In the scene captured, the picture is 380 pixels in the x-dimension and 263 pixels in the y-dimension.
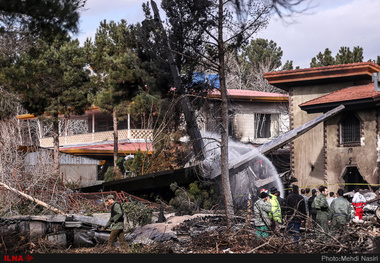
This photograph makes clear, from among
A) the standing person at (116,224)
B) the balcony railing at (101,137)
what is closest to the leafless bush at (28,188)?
the standing person at (116,224)

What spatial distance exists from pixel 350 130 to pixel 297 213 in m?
13.4

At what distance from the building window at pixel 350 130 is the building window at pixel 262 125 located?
12.1m

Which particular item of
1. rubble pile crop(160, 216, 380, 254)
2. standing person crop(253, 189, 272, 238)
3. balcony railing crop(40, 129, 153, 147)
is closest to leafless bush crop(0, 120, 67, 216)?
rubble pile crop(160, 216, 380, 254)

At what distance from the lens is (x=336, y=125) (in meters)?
26.5

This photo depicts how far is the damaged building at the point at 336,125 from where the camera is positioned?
82.4ft

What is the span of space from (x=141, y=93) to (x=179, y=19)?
1240 cm

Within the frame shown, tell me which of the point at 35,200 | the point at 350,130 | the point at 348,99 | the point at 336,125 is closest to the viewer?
the point at 35,200

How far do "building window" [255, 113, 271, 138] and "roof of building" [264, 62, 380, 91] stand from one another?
790cm

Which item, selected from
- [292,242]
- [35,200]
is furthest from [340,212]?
[35,200]

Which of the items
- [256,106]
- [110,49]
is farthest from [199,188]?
[256,106]

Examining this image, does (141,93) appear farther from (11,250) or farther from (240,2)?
(11,250)

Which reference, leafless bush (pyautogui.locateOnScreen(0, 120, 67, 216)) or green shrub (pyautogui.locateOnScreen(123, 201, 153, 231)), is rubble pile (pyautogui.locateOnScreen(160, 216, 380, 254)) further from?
leafless bush (pyautogui.locateOnScreen(0, 120, 67, 216))

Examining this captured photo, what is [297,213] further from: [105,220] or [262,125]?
[262,125]

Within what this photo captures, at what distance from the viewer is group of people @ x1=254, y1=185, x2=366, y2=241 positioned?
12.4 metres
